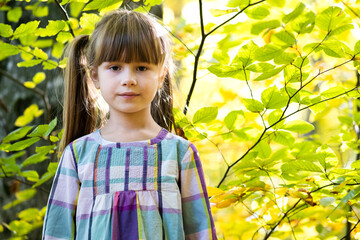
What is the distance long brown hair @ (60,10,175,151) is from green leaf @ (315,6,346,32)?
1.51ft

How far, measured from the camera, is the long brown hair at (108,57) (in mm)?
1273

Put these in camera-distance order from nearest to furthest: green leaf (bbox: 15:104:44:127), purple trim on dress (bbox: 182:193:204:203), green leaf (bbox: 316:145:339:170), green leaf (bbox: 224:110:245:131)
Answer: purple trim on dress (bbox: 182:193:204:203) → green leaf (bbox: 316:145:339:170) → green leaf (bbox: 224:110:245:131) → green leaf (bbox: 15:104:44:127)

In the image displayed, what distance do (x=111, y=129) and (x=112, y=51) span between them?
0.24m

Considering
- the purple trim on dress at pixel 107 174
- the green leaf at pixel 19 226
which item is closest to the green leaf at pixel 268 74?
the purple trim on dress at pixel 107 174

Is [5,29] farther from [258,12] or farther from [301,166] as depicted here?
[301,166]

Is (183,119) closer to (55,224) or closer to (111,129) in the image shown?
(111,129)

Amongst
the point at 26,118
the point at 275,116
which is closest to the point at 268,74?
the point at 275,116

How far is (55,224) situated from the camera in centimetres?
131

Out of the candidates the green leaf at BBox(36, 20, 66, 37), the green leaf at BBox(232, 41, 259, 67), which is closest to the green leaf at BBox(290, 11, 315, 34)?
the green leaf at BBox(232, 41, 259, 67)

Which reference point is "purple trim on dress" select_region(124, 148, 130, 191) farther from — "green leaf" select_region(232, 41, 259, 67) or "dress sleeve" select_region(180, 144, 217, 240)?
"green leaf" select_region(232, 41, 259, 67)

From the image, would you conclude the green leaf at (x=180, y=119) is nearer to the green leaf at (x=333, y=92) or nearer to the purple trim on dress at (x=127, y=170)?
the purple trim on dress at (x=127, y=170)

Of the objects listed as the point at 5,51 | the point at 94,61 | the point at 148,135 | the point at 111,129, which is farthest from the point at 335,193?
the point at 5,51

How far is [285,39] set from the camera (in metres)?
1.32

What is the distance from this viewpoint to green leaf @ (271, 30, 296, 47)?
4.30 feet
